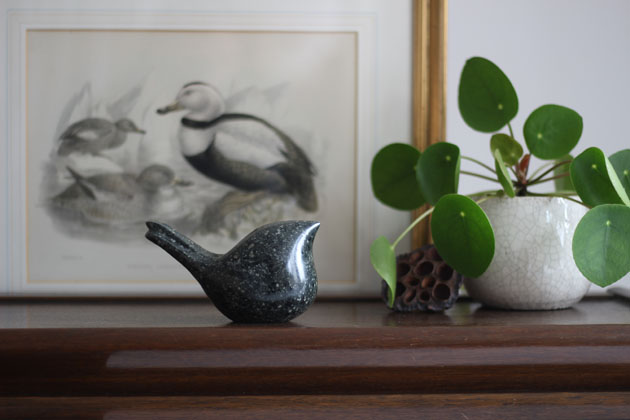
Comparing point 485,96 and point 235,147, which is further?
point 235,147

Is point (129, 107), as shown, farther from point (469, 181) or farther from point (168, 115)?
point (469, 181)

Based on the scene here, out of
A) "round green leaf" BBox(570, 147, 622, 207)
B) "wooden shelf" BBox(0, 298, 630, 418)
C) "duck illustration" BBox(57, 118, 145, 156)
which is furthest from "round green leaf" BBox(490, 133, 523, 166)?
"duck illustration" BBox(57, 118, 145, 156)

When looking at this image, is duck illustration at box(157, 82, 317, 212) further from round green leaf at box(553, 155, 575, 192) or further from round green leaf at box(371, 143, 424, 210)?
round green leaf at box(553, 155, 575, 192)

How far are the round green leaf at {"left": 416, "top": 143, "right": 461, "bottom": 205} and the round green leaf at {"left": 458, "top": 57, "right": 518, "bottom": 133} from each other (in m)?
0.08

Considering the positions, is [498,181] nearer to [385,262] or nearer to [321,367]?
[385,262]

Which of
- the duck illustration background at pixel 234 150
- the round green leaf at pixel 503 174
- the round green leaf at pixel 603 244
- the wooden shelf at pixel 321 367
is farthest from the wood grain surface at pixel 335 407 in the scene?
the duck illustration background at pixel 234 150

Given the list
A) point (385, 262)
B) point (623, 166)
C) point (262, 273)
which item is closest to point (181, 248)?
point (262, 273)

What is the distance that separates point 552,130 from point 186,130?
464 millimetres

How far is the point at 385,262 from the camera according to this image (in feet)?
1.96

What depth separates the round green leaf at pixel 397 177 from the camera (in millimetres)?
688

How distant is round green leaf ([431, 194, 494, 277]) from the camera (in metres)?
0.55

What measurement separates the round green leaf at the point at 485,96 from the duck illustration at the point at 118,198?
15.5 inches

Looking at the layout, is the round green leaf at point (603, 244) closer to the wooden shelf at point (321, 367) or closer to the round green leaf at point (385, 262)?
the wooden shelf at point (321, 367)

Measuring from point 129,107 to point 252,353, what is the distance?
16.9 inches
